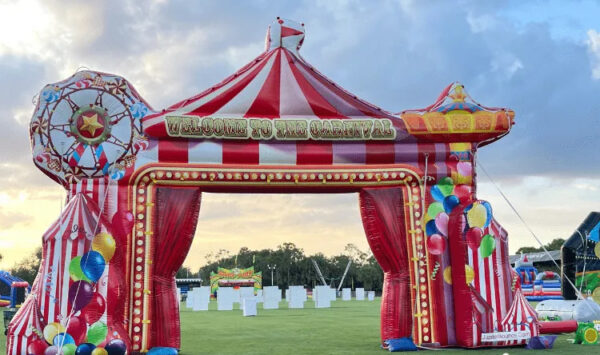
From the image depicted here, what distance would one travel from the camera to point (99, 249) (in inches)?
268

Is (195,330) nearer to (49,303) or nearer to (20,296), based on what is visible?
(49,303)

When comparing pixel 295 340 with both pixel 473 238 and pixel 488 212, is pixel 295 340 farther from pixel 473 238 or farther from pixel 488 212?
pixel 488 212

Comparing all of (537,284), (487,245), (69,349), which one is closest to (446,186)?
(487,245)

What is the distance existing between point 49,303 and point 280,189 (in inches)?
115

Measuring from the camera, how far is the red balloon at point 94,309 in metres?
6.62

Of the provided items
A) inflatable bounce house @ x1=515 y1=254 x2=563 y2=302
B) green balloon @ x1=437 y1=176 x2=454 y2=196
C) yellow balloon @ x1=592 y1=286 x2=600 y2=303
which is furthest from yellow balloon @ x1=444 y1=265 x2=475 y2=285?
inflatable bounce house @ x1=515 y1=254 x2=563 y2=302

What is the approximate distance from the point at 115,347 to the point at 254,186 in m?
2.39

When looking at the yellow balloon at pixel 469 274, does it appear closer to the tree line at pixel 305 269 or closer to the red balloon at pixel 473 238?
the red balloon at pixel 473 238

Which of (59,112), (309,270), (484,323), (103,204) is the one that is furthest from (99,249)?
(309,270)

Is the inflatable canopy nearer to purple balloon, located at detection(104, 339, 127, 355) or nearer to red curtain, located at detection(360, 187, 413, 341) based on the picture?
red curtain, located at detection(360, 187, 413, 341)

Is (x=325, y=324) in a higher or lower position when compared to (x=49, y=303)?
lower

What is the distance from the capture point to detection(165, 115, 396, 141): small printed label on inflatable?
23.7 feet

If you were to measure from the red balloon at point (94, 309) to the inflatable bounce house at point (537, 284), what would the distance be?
19877mm

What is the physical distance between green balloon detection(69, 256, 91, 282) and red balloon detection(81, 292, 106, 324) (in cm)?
23
